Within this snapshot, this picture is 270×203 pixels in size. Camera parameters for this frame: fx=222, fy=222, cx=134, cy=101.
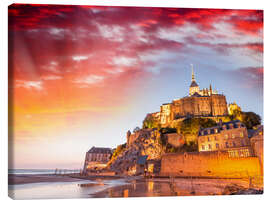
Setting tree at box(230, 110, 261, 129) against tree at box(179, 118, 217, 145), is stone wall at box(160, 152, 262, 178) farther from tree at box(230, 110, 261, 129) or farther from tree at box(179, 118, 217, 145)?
tree at box(230, 110, 261, 129)

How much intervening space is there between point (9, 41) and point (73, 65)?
2.25m

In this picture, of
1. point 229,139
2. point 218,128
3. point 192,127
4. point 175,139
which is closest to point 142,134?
point 175,139

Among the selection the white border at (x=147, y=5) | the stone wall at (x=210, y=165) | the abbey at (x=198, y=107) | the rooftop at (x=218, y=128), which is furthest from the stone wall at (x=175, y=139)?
the white border at (x=147, y=5)

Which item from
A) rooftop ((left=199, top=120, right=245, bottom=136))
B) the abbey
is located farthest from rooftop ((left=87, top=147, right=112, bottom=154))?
rooftop ((left=199, top=120, right=245, bottom=136))

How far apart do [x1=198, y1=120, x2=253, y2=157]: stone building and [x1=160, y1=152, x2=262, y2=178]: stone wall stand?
137 cm

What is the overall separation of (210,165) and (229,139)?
330cm

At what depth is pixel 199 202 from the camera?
659 centimetres

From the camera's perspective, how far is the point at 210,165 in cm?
1180

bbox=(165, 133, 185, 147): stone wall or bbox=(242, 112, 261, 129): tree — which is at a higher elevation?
bbox=(242, 112, 261, 129): tree

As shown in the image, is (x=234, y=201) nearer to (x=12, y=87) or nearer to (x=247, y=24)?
(x=247, y=24)

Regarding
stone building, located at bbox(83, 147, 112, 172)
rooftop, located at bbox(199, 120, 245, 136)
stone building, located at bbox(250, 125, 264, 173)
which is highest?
rooftop, located at bbox(199, 120, 245, 136)

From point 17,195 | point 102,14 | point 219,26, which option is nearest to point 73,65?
point 102,14

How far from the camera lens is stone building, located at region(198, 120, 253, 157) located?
12795mm

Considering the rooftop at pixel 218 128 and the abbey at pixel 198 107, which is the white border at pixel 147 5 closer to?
the rooftop at pixel 218 128
